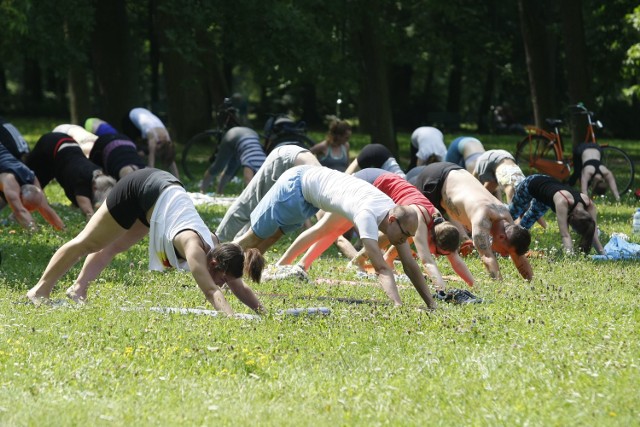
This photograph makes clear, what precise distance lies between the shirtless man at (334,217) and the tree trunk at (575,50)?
15353mm

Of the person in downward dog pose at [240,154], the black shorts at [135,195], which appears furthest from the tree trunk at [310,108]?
the black shorts at [135,195]

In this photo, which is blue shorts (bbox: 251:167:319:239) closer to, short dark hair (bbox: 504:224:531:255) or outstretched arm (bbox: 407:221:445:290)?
outstretched arm (bbox: 407:221:445:290)

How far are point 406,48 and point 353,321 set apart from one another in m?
27.0

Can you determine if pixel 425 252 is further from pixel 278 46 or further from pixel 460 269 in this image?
Result: pixel 278 46

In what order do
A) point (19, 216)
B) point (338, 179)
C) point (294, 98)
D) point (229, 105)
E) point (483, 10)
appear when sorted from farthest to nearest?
point (294, 98) → point (483, 10) → point (229, 105) → point (19, 216) → point (338, 179)

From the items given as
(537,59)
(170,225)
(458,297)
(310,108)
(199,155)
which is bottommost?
(310,108)

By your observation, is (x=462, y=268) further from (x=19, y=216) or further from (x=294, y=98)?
(x=294, y=98)

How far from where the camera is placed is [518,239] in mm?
10969

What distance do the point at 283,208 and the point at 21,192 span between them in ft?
15.6

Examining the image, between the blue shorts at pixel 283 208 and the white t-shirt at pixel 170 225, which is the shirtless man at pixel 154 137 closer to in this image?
the blue shorts at pixel 283 208

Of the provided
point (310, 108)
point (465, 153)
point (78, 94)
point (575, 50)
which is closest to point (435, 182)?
point (465, 153)

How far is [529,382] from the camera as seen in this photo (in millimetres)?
6906

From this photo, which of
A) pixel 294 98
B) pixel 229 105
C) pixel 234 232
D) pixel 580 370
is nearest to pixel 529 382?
pixel 580 370

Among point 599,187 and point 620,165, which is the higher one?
point 599,187
